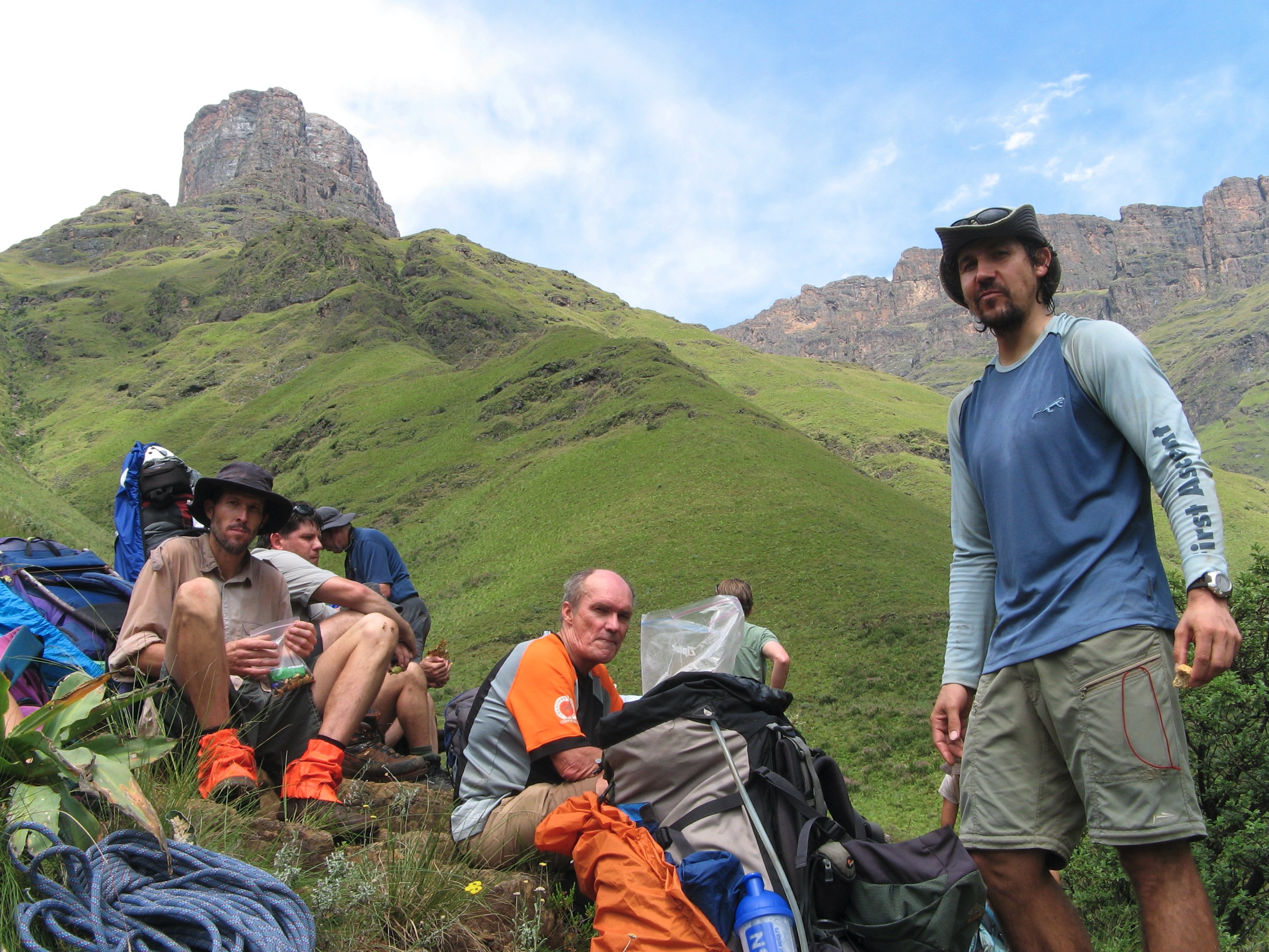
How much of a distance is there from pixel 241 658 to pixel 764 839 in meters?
2.59

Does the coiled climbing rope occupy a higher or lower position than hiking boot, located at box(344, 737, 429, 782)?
higher

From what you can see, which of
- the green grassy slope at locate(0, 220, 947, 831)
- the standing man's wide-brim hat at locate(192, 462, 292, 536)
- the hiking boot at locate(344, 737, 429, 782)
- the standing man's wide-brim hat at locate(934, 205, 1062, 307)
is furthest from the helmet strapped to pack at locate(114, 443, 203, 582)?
the green grassy slope at locate(0, 220, 947, 831)

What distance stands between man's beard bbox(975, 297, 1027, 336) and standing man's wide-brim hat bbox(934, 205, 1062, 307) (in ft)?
0.50

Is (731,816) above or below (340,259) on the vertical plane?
below

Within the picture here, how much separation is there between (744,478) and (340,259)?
65.0 meters

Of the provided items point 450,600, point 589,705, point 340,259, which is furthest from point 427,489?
point 340,259

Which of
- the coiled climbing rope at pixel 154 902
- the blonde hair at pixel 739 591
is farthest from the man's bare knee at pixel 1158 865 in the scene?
the blonde hair at pixel 739 591

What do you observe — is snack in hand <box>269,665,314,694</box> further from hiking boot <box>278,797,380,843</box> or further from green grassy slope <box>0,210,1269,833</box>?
green grassy slope <box>0,210,1269,833</box>

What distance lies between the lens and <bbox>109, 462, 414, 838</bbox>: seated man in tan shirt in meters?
3.60

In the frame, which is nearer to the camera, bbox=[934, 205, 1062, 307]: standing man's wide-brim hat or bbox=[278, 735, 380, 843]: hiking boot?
bbox=[934, 205, 1062, 307]: standing man's wide-brim hat

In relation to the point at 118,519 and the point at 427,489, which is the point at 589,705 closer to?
the point at 118,519

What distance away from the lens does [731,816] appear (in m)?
2.91

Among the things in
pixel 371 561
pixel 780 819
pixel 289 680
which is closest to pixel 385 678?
pixel 289 680

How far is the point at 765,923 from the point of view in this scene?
2600mm
